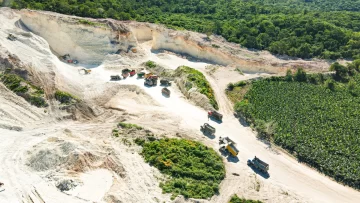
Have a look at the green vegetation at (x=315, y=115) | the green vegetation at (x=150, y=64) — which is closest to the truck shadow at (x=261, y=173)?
the green vegetation at (x=315, y=115)

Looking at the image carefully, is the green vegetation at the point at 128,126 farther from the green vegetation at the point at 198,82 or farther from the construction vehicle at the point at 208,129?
the green vegetation at the point at 198,82

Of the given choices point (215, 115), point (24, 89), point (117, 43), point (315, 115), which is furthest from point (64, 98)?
point (315, 115)

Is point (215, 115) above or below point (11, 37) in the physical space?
below

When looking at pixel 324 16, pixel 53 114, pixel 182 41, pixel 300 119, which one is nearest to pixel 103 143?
pixel 53 114

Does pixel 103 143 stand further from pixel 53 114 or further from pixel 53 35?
pixel 53 35

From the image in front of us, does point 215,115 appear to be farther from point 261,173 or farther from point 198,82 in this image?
point 261,173

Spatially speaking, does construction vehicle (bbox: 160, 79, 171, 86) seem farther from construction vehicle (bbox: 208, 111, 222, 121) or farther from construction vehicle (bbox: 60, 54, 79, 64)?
construction vehicle (bbox: 60, 54, 79, 64)

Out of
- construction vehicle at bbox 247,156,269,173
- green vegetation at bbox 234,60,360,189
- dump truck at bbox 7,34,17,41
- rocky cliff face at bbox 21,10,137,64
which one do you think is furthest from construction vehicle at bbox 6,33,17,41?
construction vehicle at bbox 247,156,269,173
